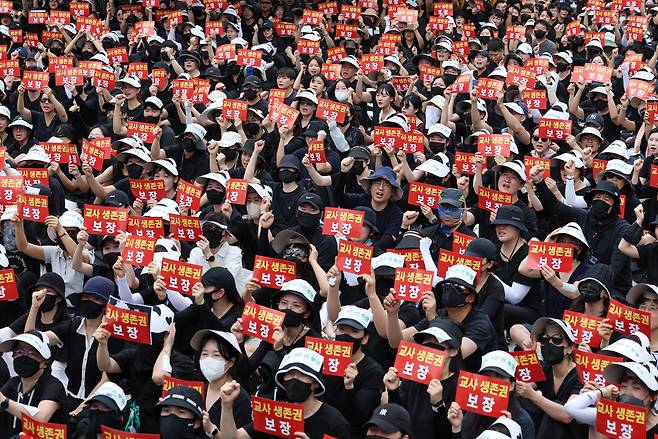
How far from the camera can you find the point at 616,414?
281 inches

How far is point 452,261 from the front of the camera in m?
9.75

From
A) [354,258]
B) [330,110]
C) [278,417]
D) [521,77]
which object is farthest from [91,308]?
[521,77]

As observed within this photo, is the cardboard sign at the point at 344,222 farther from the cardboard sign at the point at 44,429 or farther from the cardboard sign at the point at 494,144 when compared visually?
the cardboard sign at the point at 44,429

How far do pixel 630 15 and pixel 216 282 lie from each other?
13833 millimetres

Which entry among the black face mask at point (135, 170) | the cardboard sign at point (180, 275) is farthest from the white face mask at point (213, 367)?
the black face mask at point (135, 170)

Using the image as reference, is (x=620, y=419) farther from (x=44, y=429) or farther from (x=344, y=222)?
(x=344, y=222)

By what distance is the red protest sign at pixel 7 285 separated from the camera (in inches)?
396

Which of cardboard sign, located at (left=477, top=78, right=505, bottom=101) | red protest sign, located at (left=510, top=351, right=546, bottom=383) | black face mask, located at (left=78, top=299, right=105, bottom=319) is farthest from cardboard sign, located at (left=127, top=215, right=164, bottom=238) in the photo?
cardboard sign, located at (left=477, top=78, right=505, bottom=101)

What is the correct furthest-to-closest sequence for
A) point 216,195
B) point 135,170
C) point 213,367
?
1. point 135,170
2. point 216,195
3. point 213,367

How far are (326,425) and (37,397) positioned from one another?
7.32 feet

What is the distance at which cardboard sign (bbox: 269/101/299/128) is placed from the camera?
13.9 m

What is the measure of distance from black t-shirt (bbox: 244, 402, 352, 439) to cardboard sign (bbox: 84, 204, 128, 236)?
13.4 ft

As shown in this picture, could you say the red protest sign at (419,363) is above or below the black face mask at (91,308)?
above

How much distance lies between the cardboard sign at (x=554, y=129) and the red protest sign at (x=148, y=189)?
4789 millimetres
